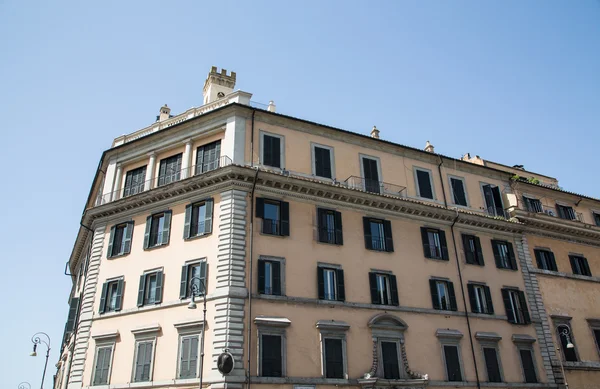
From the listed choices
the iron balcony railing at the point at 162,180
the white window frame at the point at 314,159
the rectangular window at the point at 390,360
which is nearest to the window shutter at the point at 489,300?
the rectangular window at the point at 390,360

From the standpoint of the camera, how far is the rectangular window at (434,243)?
30.3 metres

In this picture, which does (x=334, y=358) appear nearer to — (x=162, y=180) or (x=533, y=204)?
(x=162, y=180)

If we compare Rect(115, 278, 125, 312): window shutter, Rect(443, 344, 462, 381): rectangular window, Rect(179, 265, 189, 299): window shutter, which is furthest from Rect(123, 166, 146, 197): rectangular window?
Rect(443, 344, 462, 381): rectangular window

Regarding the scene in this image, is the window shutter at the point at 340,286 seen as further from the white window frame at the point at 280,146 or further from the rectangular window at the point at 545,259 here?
the rectangular window at the point at 545,259

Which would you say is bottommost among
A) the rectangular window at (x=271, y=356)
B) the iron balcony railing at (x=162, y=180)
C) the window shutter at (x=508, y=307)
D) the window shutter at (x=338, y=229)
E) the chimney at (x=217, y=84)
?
the rectangular window at (x=271, y=356)

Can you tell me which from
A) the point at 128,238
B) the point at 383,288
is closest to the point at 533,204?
the point at 383,288

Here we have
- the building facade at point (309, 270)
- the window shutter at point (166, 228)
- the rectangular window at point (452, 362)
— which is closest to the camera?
the building facade at point (309, 270)

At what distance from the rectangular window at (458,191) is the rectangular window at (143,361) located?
21765 millimetres

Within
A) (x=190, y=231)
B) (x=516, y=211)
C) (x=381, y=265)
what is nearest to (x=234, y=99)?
(x=190, y=231)

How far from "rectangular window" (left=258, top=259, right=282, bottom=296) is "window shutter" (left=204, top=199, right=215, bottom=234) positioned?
333 centimetres

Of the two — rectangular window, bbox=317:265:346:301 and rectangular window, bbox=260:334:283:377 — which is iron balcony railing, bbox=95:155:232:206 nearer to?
rectangular window, bbox=317:265:346:301

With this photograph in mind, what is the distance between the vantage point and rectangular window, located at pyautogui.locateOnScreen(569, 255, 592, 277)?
117 ft

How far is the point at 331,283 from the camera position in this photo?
2639 cm

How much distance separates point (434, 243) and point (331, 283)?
331 inches
